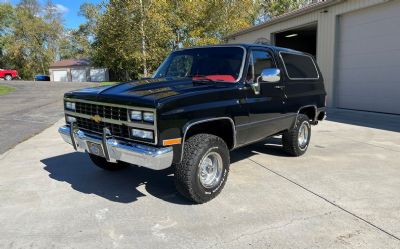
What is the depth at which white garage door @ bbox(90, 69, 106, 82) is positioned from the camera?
58625 mm

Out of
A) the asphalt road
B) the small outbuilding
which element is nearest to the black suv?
the asphalt road

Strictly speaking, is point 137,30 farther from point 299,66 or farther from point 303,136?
point 303,136

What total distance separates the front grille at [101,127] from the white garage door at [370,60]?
34.4 ft

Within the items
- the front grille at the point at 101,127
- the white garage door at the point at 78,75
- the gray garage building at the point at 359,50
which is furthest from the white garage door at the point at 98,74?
A: the front grille at the point at 101,127

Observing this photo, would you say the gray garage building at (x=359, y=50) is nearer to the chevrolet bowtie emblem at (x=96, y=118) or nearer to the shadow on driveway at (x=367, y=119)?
the shadow on driveway at (x=367, y=119)

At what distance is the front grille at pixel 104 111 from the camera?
165 inches

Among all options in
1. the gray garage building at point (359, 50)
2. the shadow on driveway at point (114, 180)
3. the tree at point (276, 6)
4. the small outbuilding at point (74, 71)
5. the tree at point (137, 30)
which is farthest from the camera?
the small outbuilding at point (74, 71)

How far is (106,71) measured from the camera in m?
57.6

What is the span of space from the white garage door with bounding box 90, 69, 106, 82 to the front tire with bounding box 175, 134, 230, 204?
5628cm

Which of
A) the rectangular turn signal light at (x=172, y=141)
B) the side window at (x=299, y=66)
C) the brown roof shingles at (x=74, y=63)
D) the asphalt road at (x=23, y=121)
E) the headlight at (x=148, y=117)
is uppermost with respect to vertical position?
the brown roof shingles at (x=74, y=63)

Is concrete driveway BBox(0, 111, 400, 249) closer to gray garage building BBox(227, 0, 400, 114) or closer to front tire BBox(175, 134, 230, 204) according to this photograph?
front tire BBox(175, 134, 230, 204)

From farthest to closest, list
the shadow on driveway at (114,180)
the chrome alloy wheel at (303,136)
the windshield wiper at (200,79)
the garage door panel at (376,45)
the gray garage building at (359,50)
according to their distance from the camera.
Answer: the gray garage building at (359,50), the garage door panel at (376,45), the chrome alloy wheel at (303,136), the windshield wiper at (200,79), the shadow on driveway at (114,180)

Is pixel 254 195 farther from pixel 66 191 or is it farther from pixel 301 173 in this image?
pixel 66 191

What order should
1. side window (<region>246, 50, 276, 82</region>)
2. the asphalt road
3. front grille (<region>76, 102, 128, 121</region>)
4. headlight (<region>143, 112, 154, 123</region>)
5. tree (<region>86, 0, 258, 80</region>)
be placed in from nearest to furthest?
1. headlight (<region>143, 112, 154, 123</region>)
2. front grille (<region>76, 102, 128, 121</region>)
3. side window (<region>246, 50, 276, 82</region>)
4. the asphalt road
5. tree (<region>86, 0, 258, 80</region>)
